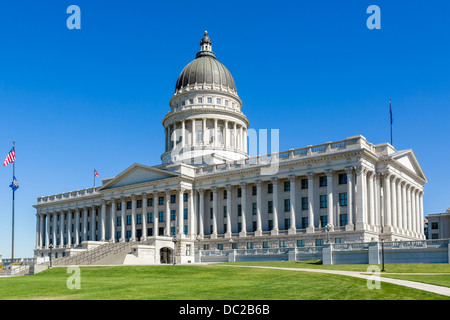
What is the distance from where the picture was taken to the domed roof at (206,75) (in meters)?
116

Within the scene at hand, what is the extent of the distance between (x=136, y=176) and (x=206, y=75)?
101ft

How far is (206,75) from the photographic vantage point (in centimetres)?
11650

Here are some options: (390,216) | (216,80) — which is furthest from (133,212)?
(390,216)

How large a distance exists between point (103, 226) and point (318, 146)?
1870 inches

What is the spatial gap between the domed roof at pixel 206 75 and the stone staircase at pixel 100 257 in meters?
45.8

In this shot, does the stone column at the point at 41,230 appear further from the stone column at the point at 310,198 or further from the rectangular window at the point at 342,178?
the rectangular window at the point at 342,178

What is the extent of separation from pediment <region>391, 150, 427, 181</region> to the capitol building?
253 mm

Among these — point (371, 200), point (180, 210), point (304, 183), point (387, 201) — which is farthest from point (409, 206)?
point (180, 210)

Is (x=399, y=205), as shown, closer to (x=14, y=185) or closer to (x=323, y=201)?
(x=323, y=201)

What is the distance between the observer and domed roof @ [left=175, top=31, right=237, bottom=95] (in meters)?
116

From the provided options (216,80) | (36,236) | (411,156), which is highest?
(216,80)

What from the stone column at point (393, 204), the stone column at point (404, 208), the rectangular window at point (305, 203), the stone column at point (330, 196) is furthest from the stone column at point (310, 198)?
the stone column at point (404, 208)

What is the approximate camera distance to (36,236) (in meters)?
123
